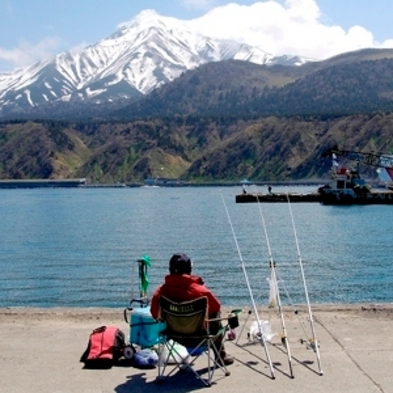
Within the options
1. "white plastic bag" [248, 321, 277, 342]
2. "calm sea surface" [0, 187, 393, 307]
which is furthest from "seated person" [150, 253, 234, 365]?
"calm sea surface" [0, 187, 393, 307]

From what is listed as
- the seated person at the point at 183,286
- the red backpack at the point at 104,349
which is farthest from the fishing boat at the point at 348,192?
the seated person at the point at 183,286

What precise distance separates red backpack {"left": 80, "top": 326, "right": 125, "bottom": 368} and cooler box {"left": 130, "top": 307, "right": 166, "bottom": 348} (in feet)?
0.57

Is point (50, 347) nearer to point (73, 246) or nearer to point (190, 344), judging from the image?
point (190, 344)

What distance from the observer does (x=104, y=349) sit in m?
8.31

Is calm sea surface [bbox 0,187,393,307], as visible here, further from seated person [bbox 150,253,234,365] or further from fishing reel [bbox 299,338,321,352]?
seated person [bbox 150,253,234,365]

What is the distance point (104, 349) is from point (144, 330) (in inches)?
23.2

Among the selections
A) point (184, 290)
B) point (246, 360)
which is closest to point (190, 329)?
point (184, 290)

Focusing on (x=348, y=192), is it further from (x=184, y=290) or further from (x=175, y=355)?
(x=184, y=290)

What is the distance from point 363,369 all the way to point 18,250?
133ft

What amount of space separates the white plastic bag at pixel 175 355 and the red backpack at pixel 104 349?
0.55 meters

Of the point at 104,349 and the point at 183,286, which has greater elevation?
the point at 183,286

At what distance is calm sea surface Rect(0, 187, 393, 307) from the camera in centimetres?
2570

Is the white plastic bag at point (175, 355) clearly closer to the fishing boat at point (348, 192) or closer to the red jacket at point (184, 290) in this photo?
the red jacket at point (184, 290)

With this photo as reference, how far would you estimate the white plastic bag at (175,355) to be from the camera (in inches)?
311
